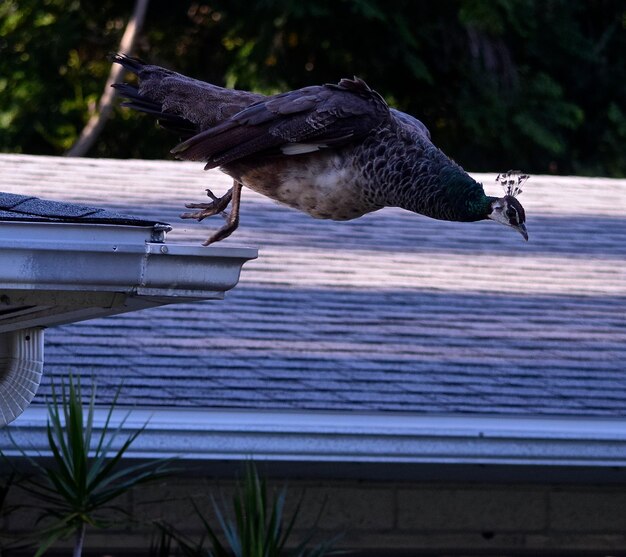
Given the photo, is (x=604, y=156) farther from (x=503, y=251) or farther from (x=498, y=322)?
(x=498, y=322)

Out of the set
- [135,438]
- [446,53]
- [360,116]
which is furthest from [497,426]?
[446,53]


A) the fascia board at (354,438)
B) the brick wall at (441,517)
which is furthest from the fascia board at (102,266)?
the brick wall at (441,517)

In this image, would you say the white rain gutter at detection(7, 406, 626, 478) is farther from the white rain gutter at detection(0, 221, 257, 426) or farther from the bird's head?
the bird's head

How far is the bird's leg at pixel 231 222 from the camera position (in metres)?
2.97

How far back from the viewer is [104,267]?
8.89ft

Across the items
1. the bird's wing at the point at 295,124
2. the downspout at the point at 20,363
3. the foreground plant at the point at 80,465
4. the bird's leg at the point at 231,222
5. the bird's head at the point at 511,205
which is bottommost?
the foreground plant at the point at 80,465

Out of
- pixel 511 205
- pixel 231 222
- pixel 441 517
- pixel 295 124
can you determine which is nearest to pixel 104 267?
pixel 231 222

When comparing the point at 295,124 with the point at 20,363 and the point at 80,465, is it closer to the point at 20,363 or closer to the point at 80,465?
the point at 20,363

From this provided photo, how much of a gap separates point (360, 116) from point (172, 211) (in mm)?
4512

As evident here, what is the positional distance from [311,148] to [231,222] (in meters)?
0.28

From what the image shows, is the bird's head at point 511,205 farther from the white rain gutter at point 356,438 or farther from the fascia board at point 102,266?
the white rain gutter at point 356,438

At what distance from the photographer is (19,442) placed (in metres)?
4.99

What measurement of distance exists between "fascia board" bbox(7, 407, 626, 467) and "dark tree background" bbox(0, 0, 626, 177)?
11.5 m

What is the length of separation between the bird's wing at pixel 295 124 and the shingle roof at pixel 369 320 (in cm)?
234
